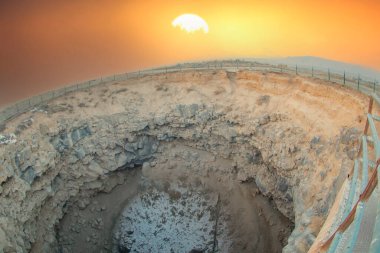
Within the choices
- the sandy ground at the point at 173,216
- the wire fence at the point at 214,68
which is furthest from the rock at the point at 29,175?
the sandy ground at the point at 173,216

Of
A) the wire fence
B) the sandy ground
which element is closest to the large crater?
the sandy ground

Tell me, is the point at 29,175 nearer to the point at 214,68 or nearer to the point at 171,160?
the point at 171,160

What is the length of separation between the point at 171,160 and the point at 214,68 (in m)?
5.89

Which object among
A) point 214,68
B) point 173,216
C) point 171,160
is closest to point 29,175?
point 171,160

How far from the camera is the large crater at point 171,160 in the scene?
17406 mm

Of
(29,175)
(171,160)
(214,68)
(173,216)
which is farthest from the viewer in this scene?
(214,68)

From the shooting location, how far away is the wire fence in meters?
18.6

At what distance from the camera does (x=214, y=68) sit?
23.3 meters

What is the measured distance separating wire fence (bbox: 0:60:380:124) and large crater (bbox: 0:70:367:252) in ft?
1.87

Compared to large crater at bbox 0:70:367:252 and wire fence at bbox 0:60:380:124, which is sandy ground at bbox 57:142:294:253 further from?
wire fence at bbox 0:60:380:124

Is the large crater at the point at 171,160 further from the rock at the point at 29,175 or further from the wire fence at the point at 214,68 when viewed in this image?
the wire fence at the point at 214,68

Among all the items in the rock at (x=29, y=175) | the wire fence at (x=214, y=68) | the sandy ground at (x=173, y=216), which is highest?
the wire fence at (x=214, y=68)

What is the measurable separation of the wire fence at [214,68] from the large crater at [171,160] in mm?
571

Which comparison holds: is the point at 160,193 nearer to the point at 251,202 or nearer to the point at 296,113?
the point at 251,202
